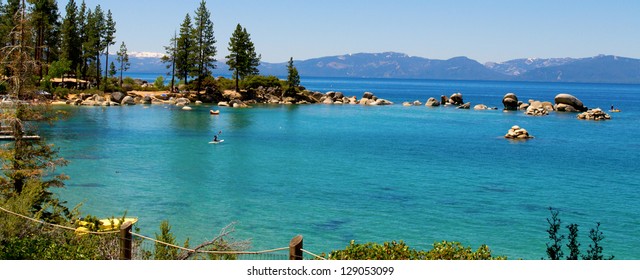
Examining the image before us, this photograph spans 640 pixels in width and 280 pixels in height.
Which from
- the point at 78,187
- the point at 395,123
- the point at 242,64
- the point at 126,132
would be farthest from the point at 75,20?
the point at 78,187

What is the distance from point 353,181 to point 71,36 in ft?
250

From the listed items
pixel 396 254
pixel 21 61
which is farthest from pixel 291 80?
pixel 396 254

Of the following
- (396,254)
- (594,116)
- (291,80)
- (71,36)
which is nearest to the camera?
(396,254)

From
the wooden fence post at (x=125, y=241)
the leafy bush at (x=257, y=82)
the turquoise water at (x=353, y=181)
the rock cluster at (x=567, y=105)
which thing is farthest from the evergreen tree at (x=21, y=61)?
the rock cluster at (x=567, y=105)

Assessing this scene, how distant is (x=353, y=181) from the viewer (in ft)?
125

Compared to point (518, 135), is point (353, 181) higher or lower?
lower

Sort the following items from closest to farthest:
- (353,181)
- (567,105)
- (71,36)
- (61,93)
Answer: (353,181) < (61,93) < (71,36) < (567,105)

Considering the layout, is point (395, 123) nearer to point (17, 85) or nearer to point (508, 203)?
point (508, 203)

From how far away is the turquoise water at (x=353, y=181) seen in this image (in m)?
27.0

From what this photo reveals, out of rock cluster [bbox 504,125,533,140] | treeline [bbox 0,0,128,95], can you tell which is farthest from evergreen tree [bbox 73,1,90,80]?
Result: rock cluster [bbox 504,125,533,140]

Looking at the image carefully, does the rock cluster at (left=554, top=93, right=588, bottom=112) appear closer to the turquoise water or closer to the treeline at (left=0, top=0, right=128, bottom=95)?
the turquoise water

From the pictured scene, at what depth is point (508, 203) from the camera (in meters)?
32.7

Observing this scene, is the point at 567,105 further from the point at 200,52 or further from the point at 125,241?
the point at 125,241

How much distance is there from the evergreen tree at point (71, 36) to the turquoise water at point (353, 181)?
29.6 m
